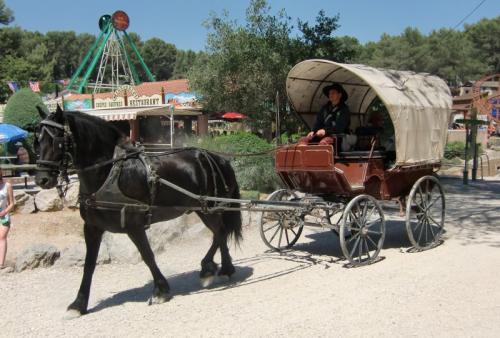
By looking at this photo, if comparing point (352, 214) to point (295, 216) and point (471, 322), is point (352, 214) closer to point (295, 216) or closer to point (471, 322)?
point (295, 216)

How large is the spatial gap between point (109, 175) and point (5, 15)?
45.2m

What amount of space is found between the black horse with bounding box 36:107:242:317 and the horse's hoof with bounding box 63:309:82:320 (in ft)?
0.03

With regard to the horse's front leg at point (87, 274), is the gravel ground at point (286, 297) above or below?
below

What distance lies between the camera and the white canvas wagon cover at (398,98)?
275 inches

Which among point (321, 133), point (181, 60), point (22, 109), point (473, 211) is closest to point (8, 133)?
point (22, 109)

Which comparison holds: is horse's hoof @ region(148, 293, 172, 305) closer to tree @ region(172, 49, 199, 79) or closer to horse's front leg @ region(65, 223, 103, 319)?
horse's front leg @ region(65, 223, 103, 319)

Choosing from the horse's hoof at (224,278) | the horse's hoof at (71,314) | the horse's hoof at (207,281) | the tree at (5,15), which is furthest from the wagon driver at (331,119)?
the tree at (5,15)

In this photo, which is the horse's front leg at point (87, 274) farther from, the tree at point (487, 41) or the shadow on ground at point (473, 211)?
the tree at point (487, 41)

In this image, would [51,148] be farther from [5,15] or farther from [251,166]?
[5,15]

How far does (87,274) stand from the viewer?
17.5 feet

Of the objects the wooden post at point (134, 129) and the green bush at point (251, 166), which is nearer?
the green bush at point (251, 166)

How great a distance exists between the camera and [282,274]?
6695mm

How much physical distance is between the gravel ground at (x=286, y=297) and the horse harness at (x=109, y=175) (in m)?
1.11

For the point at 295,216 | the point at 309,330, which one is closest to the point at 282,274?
the point at 295,216
